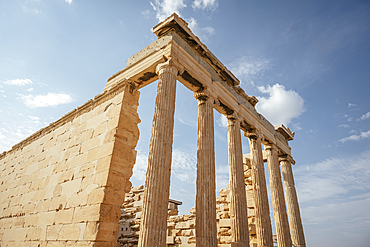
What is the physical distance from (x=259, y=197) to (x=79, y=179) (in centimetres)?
941

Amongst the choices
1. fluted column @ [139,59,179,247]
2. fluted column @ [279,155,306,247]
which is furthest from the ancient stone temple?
fluted column @ [279,155,306,247]

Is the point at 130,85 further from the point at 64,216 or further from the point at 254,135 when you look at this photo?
the point at 254,135

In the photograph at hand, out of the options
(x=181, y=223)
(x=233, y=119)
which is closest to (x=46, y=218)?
(x=181, y=223)

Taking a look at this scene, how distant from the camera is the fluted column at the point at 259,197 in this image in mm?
12039

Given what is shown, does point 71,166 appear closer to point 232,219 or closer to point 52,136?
point 52,136

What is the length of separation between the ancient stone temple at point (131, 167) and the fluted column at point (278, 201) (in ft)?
0.20

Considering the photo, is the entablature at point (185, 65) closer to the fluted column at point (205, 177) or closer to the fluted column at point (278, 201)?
the fluted column at point (205, 177)

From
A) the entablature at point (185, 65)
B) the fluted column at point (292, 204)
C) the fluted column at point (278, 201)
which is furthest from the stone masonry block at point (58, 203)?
the fluted column at point (292, 204)

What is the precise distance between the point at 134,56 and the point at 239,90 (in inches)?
261

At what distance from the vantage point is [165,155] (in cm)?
794

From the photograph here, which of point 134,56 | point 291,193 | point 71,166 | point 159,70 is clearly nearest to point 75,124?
point 71,166

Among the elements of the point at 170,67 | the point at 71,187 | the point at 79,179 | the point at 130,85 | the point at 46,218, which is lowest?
the point at 46,218

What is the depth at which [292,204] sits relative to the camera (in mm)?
16984

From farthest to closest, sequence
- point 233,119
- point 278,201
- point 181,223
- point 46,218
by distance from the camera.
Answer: point 278,201 < point 181,223 < point 233,119 < point 46,218
